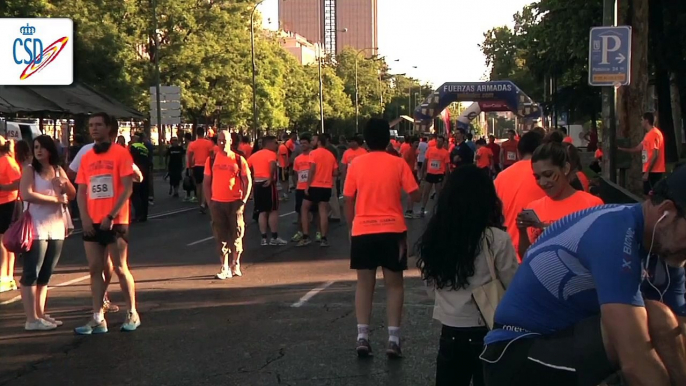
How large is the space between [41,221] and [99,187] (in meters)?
0.86

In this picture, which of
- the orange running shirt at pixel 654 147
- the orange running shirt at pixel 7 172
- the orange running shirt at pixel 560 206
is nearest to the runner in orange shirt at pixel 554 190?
the orange running shirt at pixel 560 206

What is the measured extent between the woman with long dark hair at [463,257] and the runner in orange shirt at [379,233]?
221 centimetres

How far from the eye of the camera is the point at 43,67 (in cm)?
2655

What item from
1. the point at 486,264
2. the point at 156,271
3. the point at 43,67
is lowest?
the point at 156,271

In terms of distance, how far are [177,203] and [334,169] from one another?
1059 cm

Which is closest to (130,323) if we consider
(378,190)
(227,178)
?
(378,190)

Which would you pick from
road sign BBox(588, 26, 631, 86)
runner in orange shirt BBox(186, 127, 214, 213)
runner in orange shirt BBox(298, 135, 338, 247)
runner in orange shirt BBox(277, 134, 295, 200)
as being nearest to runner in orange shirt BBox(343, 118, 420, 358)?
runner in orange shirt BBox(298, 135, 338, 247)

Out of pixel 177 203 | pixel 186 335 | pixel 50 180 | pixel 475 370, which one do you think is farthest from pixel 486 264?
pixel 177 203

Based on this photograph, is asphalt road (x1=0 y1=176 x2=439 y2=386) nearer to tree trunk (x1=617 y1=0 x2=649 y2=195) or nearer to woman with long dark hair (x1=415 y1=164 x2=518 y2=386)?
woman with long dark hair (x1=415 y1=164 x2=518 y2=386)

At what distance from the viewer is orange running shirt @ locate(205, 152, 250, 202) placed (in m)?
11.2

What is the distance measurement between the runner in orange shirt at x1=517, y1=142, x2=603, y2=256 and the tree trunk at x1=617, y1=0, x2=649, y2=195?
12842mm

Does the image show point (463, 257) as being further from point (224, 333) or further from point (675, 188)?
point (224, 333)

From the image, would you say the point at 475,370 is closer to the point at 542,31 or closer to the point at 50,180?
the point at 50,180

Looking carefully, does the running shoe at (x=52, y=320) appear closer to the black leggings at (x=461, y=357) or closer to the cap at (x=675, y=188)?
the black leggings at (x=461, y=357)
